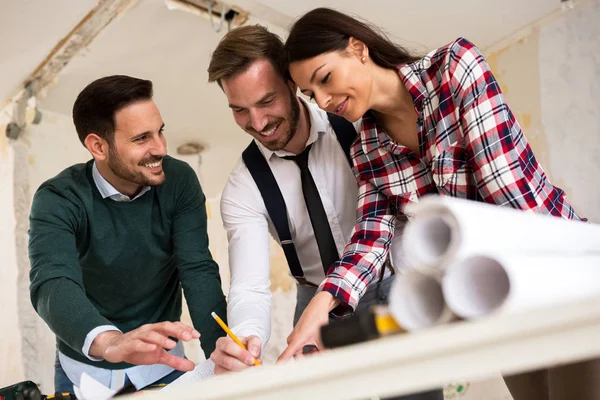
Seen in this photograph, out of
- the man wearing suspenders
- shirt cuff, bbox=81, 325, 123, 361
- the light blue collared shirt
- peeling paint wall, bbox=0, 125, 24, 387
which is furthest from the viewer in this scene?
peeling paint wall, bbox=0, 125, 24, 387

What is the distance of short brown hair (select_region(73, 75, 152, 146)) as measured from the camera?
1.52 metres

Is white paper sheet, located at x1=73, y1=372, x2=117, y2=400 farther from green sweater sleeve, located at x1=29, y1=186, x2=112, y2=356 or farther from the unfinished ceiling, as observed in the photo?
the unfinished ceiling

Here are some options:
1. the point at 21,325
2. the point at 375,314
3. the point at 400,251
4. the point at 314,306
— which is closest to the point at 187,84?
the point at 21,325

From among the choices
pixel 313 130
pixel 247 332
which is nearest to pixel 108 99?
pixel 313 130

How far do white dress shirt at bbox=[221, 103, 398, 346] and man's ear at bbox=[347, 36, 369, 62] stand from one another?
280 millimetres

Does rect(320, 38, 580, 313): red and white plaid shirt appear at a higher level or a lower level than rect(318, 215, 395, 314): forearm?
higher

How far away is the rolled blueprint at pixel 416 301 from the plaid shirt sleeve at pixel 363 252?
1.29ft

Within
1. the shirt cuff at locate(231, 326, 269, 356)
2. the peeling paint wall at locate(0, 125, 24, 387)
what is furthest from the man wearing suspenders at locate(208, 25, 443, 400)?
the peeling paint wall at locate(0, 125, 24, 387)

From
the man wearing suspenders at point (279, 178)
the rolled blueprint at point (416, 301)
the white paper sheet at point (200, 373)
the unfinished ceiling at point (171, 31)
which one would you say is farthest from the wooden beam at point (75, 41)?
the rolled blueprint at point (416, 301)

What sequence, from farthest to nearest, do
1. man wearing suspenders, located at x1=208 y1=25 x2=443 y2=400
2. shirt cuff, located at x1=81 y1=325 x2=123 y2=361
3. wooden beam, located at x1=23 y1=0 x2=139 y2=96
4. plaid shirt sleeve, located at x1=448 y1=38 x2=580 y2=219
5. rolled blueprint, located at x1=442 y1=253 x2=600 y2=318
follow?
1. wooden beam, located at x1=23 y1=0 x2=139 y2=96
2. man wearing suspenders, located at x1=208 y1=25 x2=443 y2=400
3. shirt cuff, located at x1=81 y1=325 x2=123 y2=361
4. plaid shirt sleeve, located at x1=448 y1=38 x2=580 y2=219
5. rolled blueprint, located at x1=442 y1=253 x2=600 y2=318

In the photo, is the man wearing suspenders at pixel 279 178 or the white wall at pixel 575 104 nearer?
the man wearing suspenders at pixel 279 178

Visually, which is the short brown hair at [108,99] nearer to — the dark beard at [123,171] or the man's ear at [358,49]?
the dark beard at [123,171]

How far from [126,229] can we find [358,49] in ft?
2.41

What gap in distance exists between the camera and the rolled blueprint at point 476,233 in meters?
0.44
